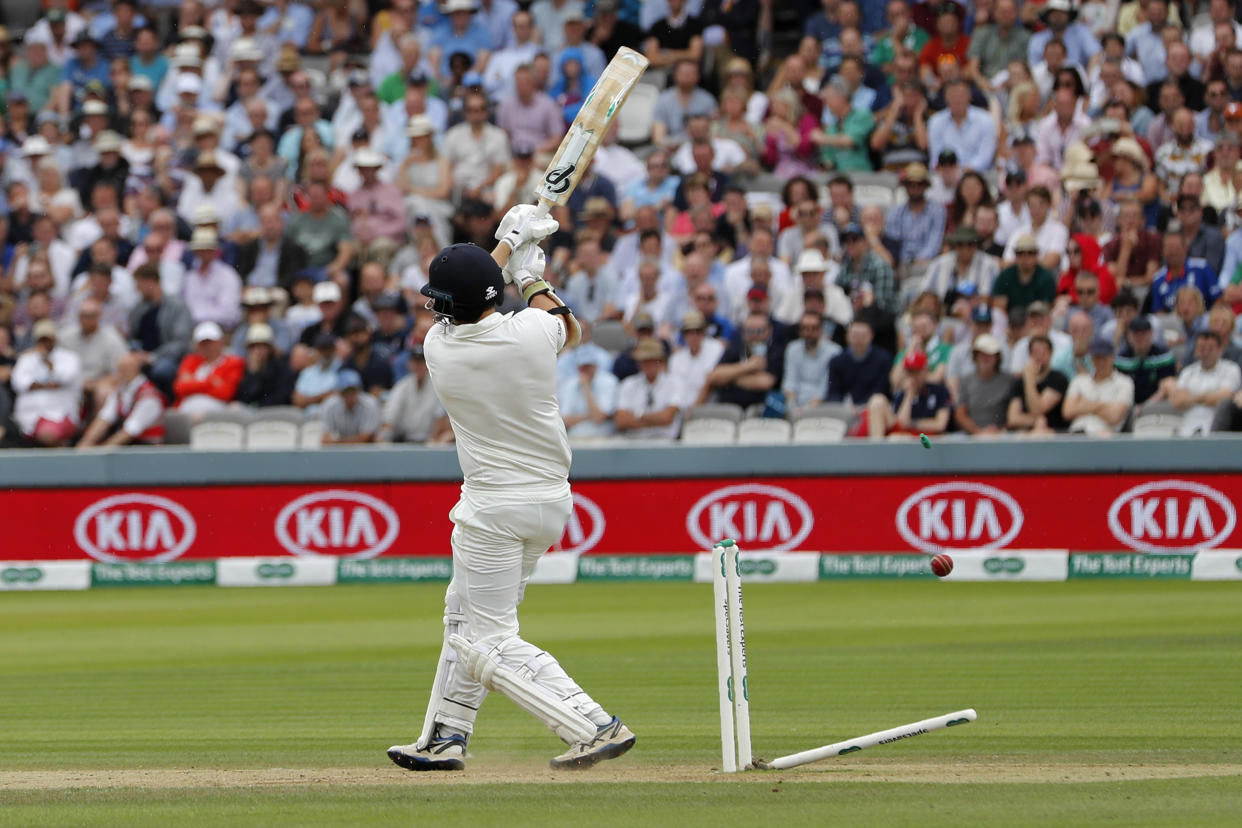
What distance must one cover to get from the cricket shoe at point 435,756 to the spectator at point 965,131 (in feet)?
37.5

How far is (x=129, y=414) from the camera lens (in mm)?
16859

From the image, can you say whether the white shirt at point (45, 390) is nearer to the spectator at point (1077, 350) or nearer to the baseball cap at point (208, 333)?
the baseball cap at point (208, 333)

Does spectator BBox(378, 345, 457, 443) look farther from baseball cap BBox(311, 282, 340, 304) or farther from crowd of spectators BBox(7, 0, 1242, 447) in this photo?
baseball cap BBox(311, 282, 340, 304)

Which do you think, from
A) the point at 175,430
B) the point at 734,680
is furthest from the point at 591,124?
the point at 175,430

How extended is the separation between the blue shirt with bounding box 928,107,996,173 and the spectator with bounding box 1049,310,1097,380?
8.69 ft

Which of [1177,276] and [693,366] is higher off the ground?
[1177,276]

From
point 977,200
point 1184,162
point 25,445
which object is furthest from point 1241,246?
point 25,445

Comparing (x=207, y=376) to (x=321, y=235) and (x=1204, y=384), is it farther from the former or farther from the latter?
(x=1204, y=384)

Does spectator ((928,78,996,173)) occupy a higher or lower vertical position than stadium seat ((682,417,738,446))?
higher

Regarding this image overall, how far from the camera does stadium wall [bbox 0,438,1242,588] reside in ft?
48.6

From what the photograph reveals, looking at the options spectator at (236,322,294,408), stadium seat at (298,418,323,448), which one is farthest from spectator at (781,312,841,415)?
spectator at (236,322,294,408)

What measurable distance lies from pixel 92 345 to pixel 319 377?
7.56 ft

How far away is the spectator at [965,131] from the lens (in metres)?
17.5

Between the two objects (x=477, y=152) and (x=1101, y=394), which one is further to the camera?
(x=477, y=152)
